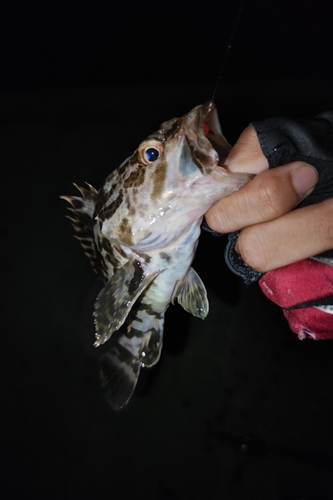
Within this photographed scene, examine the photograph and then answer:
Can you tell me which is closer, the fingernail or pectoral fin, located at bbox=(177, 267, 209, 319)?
the fingernail

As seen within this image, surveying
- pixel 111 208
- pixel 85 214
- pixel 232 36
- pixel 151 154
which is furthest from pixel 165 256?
pixel 232 36

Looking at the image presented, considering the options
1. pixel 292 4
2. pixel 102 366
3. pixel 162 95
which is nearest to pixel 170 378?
pixel 102 366

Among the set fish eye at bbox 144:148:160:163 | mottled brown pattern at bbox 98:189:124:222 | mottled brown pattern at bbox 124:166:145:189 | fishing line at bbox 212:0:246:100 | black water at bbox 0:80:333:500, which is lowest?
black water at bbox 0:80:333:500

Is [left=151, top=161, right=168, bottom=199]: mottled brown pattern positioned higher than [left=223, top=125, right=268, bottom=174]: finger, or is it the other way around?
[left=151, top=161, right=168, bottom=199]: mottled brown pattern

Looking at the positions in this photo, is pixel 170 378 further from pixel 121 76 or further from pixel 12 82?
pixel 12 82

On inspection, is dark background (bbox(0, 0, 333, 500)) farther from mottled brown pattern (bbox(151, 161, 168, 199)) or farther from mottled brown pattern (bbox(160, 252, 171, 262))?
mottled brown pattern (bbox(151, 161, 168, 199))

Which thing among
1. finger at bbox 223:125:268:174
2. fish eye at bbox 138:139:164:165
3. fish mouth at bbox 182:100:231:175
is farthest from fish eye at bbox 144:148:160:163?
finger at bbox 223:125:268:174

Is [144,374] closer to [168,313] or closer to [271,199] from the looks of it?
[168,313]

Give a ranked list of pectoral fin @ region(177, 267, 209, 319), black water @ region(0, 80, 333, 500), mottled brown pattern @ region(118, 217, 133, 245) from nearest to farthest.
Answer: mottled brown pattern @ region(118, 217, 133, 245), pectoral fin @ region(177, 267, 209, 319), black water @ region(0, 80, 333, 500)

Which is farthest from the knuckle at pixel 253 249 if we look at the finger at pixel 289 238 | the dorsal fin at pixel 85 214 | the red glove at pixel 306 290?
the dorsal fin at pixel 85 214
